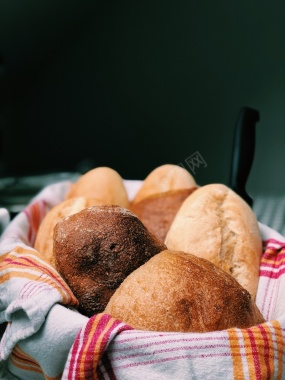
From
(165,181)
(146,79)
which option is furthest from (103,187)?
(146,79)

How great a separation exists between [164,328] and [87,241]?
0.37ft

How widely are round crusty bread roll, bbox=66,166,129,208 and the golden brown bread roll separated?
3 cm

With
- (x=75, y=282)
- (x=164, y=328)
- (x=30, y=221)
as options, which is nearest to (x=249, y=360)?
(x=164, y=328)

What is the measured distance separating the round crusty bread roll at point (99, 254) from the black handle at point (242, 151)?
252 mm

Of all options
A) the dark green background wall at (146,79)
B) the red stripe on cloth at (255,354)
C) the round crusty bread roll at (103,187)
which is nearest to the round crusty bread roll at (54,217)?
the round crusty bread roll at (103,187)

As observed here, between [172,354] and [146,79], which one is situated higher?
[146,79]

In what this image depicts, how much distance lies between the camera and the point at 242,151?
2.27 feet

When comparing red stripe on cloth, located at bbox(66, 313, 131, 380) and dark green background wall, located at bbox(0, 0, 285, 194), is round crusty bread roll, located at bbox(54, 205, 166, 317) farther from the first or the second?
dark green background wall, located at bbox(0, 0, 285, 194)

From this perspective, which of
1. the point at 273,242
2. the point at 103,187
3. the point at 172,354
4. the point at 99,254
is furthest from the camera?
the point at 103,187

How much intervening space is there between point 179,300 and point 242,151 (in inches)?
13.3

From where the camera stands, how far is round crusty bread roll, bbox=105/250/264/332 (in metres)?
0.40

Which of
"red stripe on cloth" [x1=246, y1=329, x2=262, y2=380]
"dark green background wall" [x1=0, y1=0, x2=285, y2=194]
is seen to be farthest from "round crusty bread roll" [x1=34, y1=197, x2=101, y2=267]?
"red stripe on cloth" [x1=246, y1=329, x2=262, y2=380]

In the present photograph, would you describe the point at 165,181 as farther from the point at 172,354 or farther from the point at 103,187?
the point at 172,354

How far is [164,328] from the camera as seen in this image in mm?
394
